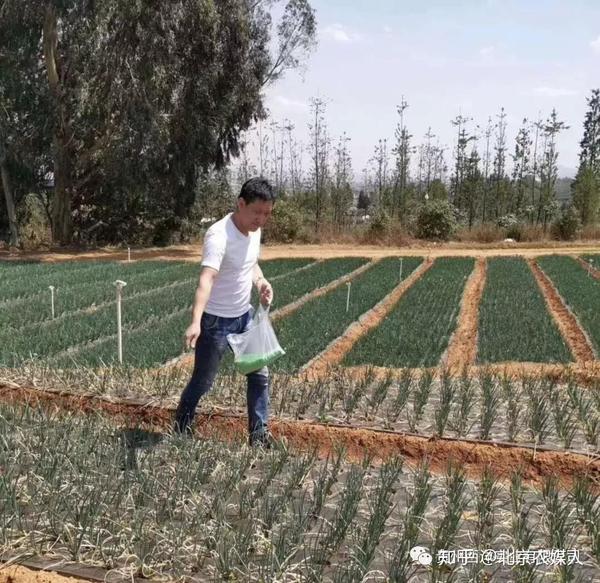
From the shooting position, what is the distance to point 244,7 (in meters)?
20.8

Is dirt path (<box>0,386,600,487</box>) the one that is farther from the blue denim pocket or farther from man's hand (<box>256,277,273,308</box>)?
man's hand (<box>256,277,273,308</box>)

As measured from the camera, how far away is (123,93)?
760 inches

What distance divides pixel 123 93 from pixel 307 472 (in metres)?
18.2

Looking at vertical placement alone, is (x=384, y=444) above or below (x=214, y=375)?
below

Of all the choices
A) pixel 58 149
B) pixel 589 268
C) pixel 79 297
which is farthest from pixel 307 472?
pixel 58 149

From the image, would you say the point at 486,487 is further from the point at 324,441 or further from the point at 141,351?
the point at 141,351

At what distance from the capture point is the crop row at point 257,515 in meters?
2.56

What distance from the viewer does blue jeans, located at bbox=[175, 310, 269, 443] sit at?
3.72 m

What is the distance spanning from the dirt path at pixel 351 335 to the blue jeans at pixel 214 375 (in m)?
1.68

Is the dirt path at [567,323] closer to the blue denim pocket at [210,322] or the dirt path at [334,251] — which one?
the blue denim pocket at [210,322]

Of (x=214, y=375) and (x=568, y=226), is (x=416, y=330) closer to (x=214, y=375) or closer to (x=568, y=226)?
(x=214, y=375)

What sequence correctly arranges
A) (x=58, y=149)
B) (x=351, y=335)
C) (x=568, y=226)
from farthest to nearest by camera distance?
(x=568, y=226) → (x=58, y=149) → (x=351, y=335)

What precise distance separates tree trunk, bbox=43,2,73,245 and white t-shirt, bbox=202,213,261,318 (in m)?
18.1

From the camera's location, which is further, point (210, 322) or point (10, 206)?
point (10, 206)
